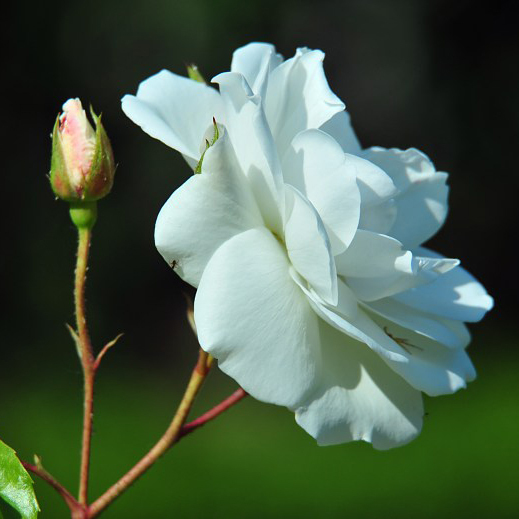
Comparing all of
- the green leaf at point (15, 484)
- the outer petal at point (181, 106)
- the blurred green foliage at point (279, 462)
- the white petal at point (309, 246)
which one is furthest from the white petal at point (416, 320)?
the blurred green foliage at point (279, 462)

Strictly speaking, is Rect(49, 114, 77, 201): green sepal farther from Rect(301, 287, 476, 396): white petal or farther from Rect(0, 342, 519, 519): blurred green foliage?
Rect(0, 342, 519, 519): blurred green foliage

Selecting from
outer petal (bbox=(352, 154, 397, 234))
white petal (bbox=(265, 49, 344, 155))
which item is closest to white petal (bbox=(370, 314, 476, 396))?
outer petal (bbox=(352, 154, 397, 234))

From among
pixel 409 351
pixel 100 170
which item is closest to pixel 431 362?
pixel 409 351

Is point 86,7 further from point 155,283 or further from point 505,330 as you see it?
point 505,330

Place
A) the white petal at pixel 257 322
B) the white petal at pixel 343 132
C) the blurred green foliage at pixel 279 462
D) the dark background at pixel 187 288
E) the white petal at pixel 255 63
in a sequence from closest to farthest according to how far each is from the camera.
A: the white petal at pixel 257 322 < the white petal at pixel 255 63 < the white petal at pixel 343 132 < the blurred green foliage at pixel 279 462 < the dark background at pixel 187 288

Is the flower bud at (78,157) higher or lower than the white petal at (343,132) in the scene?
higher

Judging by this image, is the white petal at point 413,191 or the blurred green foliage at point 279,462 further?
the blurred green foliage at point 279,462

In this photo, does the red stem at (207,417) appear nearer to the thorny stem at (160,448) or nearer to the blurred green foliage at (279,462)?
the thorny stem at (160,448)
